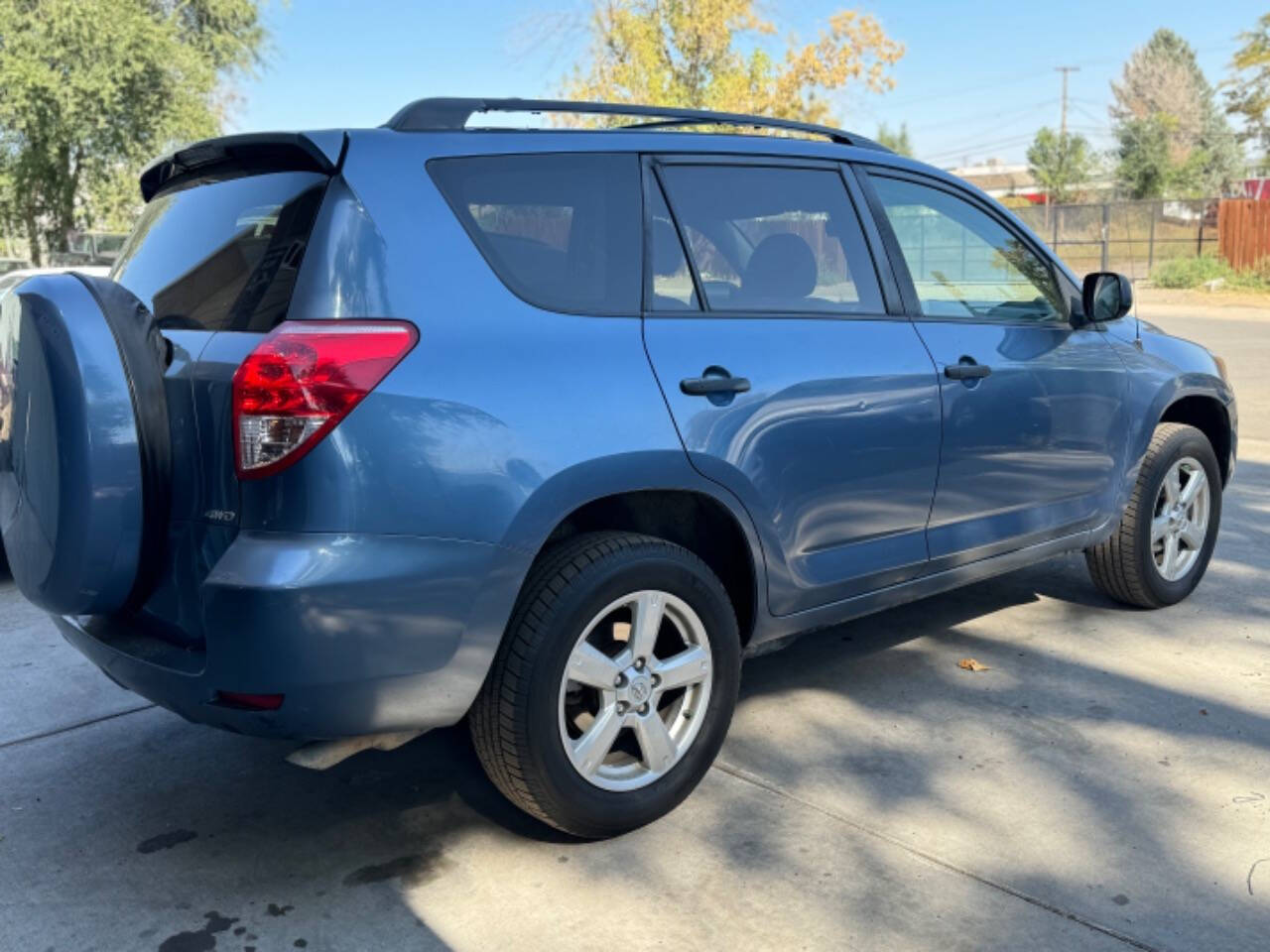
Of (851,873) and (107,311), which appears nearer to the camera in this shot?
(107,311)

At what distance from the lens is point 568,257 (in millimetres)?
3160

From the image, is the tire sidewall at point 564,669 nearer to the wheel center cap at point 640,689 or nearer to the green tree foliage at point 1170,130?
the wheel center cap at point 640,689

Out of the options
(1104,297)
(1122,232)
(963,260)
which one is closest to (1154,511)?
(1104,297)

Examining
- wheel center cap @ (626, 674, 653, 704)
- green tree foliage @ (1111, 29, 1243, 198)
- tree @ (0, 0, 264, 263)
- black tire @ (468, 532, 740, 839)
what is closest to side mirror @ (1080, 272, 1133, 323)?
black tire @ (468, 532, 740, 839)

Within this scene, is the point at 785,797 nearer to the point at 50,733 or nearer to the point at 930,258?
the point at 930,258

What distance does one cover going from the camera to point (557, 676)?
9.64 feet

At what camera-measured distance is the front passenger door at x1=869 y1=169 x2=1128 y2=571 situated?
3.99 m

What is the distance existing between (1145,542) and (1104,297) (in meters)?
1.05

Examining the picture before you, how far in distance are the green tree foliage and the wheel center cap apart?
55.8 metres

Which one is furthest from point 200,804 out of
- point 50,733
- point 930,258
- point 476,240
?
point 930,258

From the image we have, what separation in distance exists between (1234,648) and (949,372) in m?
1.75

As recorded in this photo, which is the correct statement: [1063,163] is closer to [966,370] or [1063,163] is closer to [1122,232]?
[1122,232]

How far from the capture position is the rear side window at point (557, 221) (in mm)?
2979

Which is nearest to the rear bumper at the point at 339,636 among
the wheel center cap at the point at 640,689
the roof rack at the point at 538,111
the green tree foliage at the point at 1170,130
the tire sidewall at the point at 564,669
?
the tire sidewall at the point at 564,669
